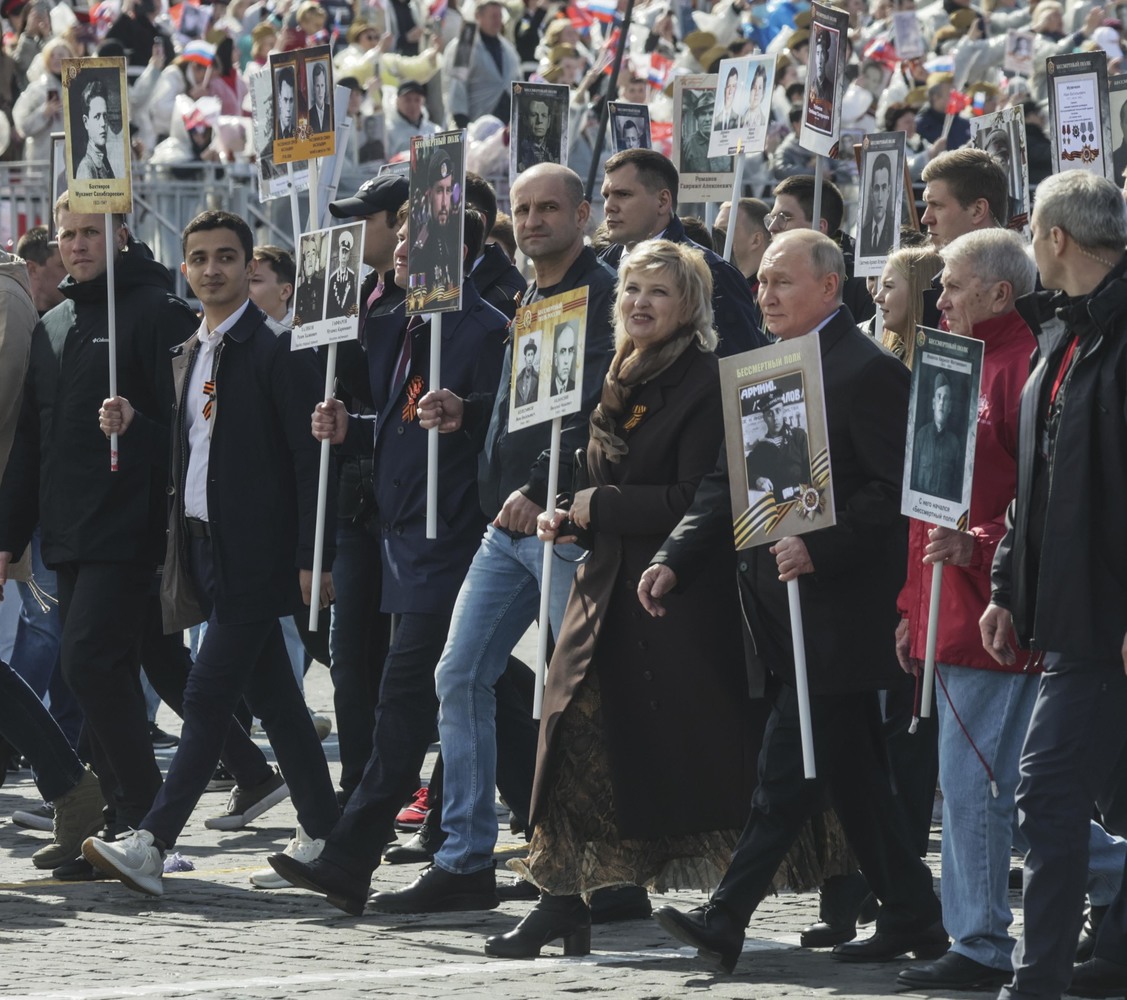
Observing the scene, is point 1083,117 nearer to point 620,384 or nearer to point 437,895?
point 620,384

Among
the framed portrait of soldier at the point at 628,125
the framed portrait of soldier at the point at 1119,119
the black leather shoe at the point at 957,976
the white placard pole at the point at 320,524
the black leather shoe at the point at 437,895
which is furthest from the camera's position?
the framed portrait of soldier at the point at 628,125

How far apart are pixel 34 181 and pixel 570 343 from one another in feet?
34.4

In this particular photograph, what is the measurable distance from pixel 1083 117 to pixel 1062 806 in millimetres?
3990

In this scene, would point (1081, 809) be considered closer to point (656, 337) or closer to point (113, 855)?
point (656, 337)

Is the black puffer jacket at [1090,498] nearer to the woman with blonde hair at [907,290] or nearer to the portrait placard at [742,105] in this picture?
the woman with blonde hair at [907,290]

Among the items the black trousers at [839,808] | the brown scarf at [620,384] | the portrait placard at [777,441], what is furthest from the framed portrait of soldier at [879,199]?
the black trousers at [839,808]

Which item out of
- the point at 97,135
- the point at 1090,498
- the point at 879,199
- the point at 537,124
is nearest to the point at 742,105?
the point at 879,199

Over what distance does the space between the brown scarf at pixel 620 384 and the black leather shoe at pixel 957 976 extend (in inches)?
62.4

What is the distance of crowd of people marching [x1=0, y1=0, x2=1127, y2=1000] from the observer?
5.32 m

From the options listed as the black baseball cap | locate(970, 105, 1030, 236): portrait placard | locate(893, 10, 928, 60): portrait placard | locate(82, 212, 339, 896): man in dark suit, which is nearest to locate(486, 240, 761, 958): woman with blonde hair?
locate(82, 212, 339, 896): man in dark suit

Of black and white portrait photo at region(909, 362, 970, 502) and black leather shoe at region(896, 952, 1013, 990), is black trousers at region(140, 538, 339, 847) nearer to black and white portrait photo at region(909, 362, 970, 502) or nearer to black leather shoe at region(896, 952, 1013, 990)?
black leather shoe at region(896, 952, 1013, 990)

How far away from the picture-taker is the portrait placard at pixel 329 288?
7527mm

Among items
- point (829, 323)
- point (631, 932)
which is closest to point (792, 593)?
point (829, 323)

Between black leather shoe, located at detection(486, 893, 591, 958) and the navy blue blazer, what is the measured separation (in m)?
1.24
